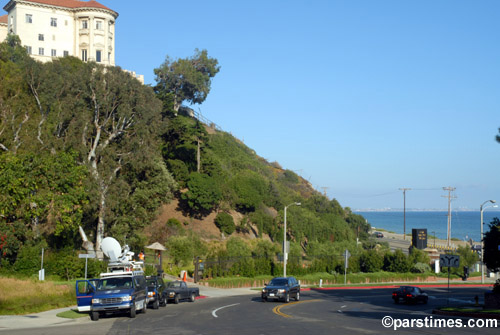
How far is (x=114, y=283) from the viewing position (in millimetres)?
26250

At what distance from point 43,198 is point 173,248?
50.3 feet

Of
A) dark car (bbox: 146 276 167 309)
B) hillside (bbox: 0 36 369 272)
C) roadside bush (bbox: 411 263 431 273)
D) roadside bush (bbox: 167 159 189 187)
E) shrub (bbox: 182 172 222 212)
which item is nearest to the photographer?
dark car (bbox: 146 276 167 309)

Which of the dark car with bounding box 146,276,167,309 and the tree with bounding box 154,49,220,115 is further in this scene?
the tree with bounding box 154,49,220,115

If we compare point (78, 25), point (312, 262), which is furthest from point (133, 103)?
point (78, 25)

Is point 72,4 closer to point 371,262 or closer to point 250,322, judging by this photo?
point 371,262

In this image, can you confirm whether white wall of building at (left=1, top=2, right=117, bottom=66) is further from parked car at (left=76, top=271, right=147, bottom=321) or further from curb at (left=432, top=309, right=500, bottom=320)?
curb at (left=432, top=309, right=500, bottom=320)

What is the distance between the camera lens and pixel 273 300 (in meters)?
36.3

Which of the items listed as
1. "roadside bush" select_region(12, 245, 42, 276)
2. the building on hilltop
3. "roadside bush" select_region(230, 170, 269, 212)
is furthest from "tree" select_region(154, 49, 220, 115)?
"roadside bush" select_region(12, 245, 42, 276)

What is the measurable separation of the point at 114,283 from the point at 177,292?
8595 millimetres

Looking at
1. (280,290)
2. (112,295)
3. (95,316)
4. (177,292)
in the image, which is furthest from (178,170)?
(95,316)

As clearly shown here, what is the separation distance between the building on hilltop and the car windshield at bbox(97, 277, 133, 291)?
7658 centimetres

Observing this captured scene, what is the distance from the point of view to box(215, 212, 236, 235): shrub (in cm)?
7588

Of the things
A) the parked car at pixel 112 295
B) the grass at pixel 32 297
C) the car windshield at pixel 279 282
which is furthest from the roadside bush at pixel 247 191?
the parked car at pixel 112 295

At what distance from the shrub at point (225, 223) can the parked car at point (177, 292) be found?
39.4 m
